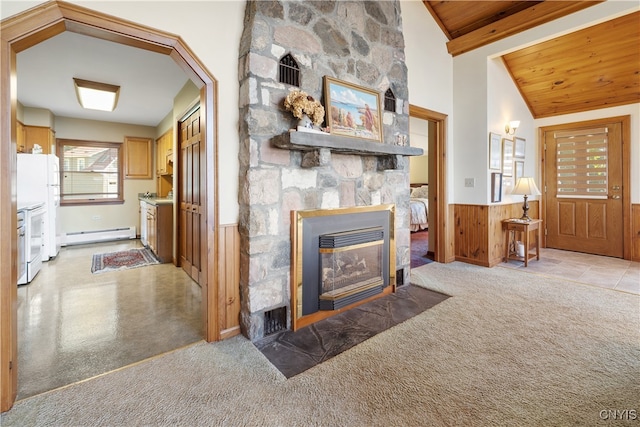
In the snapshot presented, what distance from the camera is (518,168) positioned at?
15.6ft

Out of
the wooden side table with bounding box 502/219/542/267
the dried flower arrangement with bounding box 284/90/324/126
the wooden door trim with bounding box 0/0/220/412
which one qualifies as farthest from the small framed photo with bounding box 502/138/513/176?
the wooden door trim with bounding box 0/0/220/412

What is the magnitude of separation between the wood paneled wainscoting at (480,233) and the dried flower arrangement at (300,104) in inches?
118

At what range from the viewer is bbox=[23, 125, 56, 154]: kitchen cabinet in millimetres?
5137

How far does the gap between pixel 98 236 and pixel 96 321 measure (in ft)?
15.3

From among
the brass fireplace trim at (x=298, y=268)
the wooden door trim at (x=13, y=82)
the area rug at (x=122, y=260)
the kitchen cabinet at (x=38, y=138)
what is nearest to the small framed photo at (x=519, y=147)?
the brass fireplace trim at (x=298, y=268)

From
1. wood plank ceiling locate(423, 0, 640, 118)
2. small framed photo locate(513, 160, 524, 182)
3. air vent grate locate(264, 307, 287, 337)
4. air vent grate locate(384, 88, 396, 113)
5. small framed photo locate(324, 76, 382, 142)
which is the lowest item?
air vent grate locate(264, 307, 287, 337)

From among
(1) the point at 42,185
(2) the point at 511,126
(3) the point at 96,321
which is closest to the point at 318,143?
(3) the point at 96,321

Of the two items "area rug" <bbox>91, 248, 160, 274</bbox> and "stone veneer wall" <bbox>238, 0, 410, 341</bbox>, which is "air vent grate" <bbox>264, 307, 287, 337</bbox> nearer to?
"stone veneer wall" <bbox>238, 0, 410, 341</bbox>

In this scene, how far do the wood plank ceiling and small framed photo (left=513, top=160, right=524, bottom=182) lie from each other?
3.56ft

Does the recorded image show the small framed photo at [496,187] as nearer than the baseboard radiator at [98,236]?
Yes

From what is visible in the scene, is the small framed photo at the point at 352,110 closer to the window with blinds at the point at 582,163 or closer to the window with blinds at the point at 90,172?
the window with blinds at the point at 582,163

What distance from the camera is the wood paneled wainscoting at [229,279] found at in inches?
86.1

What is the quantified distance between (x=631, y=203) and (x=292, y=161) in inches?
207

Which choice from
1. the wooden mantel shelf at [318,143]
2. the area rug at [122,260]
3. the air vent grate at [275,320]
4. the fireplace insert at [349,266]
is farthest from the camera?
the area rug at [122,260]
